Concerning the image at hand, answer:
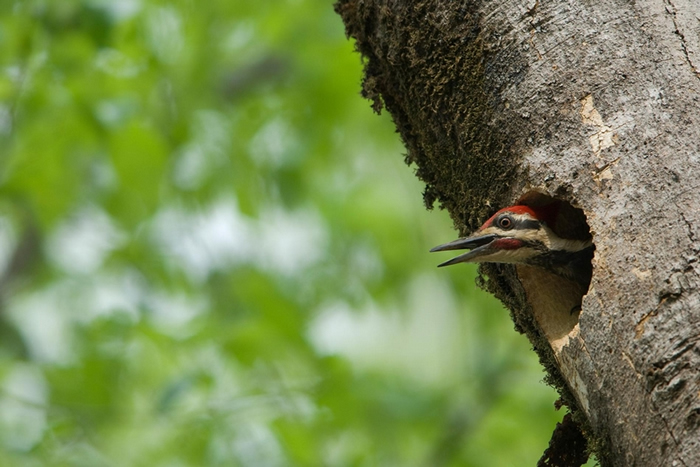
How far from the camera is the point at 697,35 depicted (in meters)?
2.08

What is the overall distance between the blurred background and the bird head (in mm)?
1862

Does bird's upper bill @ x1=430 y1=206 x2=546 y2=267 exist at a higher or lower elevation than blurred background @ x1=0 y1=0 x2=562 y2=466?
lower

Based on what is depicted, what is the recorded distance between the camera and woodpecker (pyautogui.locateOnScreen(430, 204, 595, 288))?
8.54 feet

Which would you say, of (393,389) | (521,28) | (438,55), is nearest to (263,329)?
(393,389)

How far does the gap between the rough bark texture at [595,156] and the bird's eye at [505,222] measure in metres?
0.06

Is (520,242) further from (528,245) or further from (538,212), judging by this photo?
(538,212)

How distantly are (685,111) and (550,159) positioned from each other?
0.39 m

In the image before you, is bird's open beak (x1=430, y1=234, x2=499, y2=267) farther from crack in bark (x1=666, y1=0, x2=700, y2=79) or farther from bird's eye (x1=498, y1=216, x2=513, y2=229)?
crack in bark (x1=666, y1=0, x2=700, y2=79)

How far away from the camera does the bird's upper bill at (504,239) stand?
8.44 ft

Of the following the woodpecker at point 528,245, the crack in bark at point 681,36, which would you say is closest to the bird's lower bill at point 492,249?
the woodpecker at point 528,245

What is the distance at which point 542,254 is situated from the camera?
9.44ft

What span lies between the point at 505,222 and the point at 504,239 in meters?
0.07

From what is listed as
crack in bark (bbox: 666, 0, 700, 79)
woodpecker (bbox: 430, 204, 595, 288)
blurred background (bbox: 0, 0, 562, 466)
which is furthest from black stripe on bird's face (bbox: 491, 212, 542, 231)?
blurred background (bbox: 0, 0, 562, 466)

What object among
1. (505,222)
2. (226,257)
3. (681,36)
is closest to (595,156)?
(681,36)
